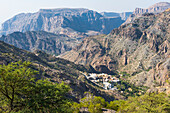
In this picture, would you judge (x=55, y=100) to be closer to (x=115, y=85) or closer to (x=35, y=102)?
(x=35, y=102)

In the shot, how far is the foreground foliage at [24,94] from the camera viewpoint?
776 inches

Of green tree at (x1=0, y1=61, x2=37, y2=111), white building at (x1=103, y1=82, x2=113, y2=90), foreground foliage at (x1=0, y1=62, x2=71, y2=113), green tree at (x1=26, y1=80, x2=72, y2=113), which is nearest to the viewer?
green tree at (x1=0, y1=61, x2=37, y2=111)

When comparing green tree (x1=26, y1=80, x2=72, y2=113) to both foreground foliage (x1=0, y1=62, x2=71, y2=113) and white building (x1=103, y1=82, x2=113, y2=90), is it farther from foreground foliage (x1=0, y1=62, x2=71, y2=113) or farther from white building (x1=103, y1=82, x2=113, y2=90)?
white building (x1=103, y1=82, x2=113, y2=90)

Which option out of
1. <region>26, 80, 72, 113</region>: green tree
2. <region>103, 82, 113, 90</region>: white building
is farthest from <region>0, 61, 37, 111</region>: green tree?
<region>103, 82, 113, 90</region>: white building

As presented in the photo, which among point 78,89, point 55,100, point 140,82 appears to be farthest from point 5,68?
point 140,82

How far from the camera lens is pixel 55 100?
73.5 feet

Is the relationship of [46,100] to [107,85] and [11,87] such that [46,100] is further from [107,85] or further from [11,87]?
[107,85]

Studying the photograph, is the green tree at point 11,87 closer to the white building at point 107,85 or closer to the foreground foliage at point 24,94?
the foreground foliage at point 24,94

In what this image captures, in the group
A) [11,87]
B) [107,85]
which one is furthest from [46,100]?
[107,85]

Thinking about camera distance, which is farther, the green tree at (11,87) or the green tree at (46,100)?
the green tree at (46,100)

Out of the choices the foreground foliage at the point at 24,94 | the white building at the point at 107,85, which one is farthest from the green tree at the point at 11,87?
the white building at the point at 107,85

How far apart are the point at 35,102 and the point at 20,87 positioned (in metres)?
3.50

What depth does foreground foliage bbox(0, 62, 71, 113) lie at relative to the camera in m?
19.7

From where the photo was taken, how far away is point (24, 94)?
22.1 metres
